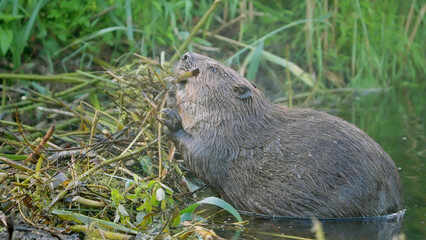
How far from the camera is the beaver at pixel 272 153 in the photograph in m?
3.83

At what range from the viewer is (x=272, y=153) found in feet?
13.0

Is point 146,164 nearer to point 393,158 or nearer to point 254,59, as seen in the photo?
point 393,158

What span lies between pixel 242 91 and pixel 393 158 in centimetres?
163

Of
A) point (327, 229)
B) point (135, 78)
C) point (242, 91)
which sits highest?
point (242, 91)

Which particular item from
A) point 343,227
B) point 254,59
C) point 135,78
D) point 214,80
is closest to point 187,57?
point 214,80

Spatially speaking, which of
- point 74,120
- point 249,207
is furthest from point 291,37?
point 249,207

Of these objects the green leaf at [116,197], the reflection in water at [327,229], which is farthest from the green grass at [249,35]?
the green leaf at [116,197]

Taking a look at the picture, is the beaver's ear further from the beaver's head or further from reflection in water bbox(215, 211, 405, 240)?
reflection in water bbox(215, 211, 405, 240)

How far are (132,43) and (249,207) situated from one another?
2.93 meters

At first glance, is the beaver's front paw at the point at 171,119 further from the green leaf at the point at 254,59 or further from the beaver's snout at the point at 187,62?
the green leaf at the point at 254,59

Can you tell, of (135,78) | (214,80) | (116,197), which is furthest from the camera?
(135,78)

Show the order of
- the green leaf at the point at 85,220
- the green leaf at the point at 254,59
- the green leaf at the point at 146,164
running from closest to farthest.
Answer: the green leaf at the point at 85,220 → the green leaf at the point at 146,164 → the green leaf at the point at 254,59

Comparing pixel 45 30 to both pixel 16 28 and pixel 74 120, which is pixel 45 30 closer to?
pixel 16 28

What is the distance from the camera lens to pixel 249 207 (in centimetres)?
396
